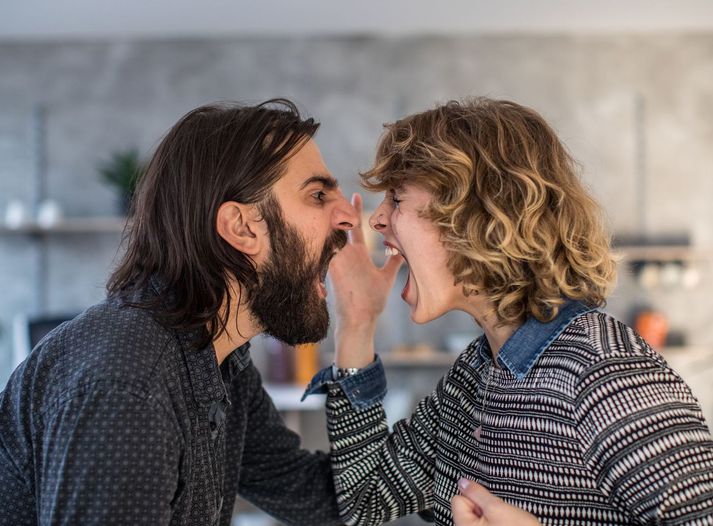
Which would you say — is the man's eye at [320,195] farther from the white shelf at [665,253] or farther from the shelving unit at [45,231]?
the white shelf at [665,253]

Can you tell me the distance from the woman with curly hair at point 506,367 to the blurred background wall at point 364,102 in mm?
2940

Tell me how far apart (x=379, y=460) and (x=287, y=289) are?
1.23 ft

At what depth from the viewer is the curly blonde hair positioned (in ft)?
4.23

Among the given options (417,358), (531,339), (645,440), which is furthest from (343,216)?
(417,358)

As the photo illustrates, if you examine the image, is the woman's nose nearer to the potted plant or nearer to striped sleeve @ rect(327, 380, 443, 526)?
striped sleeve @ rect(327, 380, 443, 526)

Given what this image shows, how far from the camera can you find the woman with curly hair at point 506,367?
41.1 inches

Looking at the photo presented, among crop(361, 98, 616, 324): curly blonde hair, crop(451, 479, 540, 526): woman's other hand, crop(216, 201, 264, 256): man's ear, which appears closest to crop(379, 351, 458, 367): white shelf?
crop(216, 201, 264, 256): man's ear

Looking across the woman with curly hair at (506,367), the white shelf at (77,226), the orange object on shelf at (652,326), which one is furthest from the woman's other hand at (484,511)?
the orange object on shelf at (652,326)

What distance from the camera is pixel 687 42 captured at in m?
4.51

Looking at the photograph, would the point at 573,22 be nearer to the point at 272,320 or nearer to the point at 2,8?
the point at 2,8

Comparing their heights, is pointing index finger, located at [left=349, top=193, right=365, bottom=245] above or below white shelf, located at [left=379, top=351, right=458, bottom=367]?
above

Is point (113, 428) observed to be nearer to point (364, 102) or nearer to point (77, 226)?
point (77, 226)

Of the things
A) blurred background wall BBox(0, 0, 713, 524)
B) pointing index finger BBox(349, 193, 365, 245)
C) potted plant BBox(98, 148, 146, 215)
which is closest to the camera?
pointing index finger BBox(349, 193, 365, 245)

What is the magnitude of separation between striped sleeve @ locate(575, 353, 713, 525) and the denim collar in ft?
0.41
